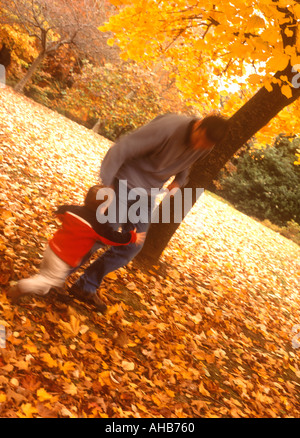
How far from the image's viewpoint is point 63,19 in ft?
50.7

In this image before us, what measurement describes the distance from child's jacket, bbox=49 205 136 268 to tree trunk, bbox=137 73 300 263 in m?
2.13

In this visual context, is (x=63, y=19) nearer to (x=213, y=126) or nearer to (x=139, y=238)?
(x=139, y=238)

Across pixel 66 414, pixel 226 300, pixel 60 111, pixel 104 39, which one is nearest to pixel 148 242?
pixel 226 300

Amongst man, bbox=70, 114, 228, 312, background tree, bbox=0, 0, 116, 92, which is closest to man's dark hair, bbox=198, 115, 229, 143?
man, bbox=70, 114, 228, 312

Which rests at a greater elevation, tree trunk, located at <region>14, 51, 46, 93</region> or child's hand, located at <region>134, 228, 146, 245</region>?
tree trunk, located at <region>14, 51, 46, 93</region>

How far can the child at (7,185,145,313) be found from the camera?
2801 mm

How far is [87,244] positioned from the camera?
2.88m

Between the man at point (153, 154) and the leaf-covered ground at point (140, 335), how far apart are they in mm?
814

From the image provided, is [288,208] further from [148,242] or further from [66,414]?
[66,414]

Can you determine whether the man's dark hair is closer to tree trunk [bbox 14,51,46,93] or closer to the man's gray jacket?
the man's gray jacket

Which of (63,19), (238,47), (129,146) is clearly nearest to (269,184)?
(63,19)

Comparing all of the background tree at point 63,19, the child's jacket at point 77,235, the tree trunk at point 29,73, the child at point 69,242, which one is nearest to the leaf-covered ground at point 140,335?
the child at point 69,242

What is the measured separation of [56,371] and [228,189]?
18.2 metres

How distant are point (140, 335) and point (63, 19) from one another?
15829 mm
